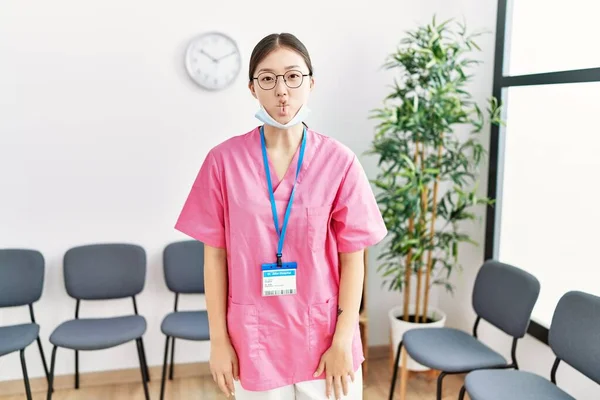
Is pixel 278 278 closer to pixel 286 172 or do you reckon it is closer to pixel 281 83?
pixel 286 172

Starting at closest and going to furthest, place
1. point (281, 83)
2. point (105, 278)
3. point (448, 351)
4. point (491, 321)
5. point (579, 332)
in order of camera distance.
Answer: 1. point (281, 83)
2. point (579, 332)
3. point (448, 351)
4. point (491, 321)
5. point (105, 278)

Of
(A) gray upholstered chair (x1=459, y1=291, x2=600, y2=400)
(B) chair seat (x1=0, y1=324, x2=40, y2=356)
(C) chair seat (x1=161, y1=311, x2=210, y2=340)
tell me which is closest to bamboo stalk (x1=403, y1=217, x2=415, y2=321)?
(A) gray upholstered chair (x1=459, y1=291, x2=600, y2=400)

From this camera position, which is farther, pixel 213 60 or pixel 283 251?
pixel 213 60

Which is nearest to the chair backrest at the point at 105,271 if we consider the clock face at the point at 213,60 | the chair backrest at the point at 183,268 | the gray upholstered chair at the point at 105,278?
the gray upholstered chair at the point at 105,278

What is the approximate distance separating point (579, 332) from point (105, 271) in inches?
89.3

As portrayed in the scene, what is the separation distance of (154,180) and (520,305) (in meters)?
Answer: 1.95

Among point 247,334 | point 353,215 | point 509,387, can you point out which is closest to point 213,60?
point 353,215

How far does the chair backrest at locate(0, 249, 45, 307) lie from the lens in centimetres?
261

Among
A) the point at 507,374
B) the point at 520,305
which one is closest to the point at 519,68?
the point at 520,305

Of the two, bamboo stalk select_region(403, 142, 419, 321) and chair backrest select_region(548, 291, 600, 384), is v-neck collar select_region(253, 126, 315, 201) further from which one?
bamboo stalk select_region(403, 142, 419, 321)

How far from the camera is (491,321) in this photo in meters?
2.36

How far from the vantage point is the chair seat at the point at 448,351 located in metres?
2.11

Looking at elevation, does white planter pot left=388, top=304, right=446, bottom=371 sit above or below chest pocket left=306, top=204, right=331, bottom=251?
below

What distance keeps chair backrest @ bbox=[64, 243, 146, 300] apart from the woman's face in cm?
180
